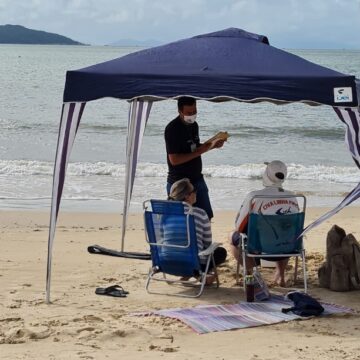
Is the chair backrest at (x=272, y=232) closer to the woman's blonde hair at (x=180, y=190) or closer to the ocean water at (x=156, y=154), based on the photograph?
the woman's blonde hair at (x=180, y=190)

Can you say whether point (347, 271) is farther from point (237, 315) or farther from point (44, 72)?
point (44, 72)

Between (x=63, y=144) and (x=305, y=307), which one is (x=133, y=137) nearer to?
(x=63, y=144)

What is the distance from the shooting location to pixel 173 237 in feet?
19.0

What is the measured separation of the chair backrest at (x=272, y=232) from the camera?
18.9 feet

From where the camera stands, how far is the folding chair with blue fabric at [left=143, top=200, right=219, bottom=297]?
5.70 m

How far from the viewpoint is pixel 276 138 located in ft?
71.8

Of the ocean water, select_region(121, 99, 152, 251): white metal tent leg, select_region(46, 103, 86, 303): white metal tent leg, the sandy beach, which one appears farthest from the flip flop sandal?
the ocean water

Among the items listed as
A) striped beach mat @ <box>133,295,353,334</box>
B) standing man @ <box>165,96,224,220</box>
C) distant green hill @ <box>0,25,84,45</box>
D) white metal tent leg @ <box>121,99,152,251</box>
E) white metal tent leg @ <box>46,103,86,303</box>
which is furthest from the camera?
distant green hill @ <box>0,25,84,45</box>

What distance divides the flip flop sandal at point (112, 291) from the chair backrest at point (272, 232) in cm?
96

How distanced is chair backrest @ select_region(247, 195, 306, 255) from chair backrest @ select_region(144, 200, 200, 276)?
41cm

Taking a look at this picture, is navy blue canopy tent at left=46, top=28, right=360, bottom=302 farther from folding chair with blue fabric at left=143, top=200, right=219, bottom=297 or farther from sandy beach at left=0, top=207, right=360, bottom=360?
folding chair with blue fabric at left=143, top=200, right=219, bottom=297

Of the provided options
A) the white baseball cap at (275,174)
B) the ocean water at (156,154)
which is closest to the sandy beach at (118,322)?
the white baseball cap at (275,174)

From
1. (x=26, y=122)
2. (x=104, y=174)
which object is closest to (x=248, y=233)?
(x=104, y=174)

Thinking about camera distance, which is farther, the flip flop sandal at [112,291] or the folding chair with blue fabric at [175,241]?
the flip flop sandal at [112,291]
